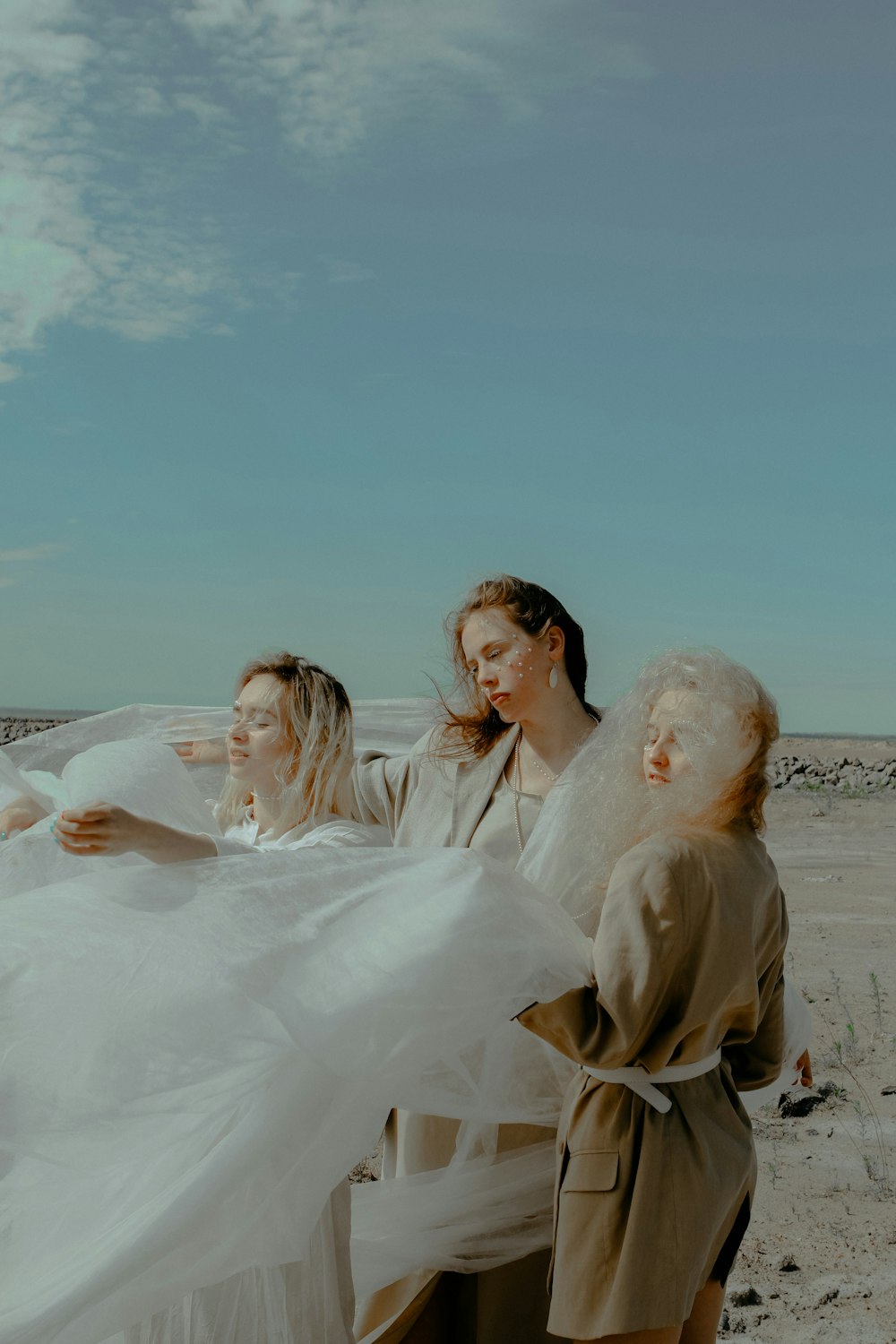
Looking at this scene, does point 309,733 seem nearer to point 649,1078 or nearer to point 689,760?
point 689,760

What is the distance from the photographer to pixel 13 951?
7.20 ft

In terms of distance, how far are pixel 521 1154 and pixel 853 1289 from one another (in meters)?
1.81

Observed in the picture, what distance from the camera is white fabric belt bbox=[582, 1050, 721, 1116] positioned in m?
2.13

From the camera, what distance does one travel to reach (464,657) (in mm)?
3057

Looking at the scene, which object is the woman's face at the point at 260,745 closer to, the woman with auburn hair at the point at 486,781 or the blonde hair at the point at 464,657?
the woman with auburn hair at the point at 486,781

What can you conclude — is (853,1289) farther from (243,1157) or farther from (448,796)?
(243,1157)

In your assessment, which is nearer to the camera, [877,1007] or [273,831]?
[273,831]

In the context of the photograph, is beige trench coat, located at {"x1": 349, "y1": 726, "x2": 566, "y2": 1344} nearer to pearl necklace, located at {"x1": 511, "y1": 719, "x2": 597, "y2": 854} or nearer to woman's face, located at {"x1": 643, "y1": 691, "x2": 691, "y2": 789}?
pearl necklace, located at {"x1": 511, "y1": 719, "x2": 597, "y2": 854}

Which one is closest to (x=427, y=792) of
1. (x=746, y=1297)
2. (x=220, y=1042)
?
(x=220, y=1042)

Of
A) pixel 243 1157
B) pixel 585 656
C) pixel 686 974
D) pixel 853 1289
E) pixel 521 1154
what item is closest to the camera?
pixel 686 974

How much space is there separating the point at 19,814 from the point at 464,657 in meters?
1.14

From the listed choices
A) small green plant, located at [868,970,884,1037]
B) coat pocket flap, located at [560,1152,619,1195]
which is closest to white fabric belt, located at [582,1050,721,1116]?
coat pocket flap, located at [560,1152,619,1195]

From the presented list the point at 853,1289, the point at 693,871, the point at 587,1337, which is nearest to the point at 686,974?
the point at 693,871

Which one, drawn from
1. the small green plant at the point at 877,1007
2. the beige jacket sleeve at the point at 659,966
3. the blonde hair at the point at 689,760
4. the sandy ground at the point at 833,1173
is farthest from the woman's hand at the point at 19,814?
the small green plant at the point at 877,1007
